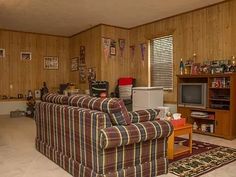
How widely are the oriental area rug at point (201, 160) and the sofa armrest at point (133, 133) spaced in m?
0.55

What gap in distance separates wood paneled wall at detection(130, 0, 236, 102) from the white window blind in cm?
19

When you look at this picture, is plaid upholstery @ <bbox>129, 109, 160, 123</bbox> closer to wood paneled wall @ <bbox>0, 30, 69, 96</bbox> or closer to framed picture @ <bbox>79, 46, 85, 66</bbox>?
framed picture @ <bbox>79, 46, 85, 66</bbox>

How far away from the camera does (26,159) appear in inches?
136

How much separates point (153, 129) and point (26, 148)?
2423 millimetres

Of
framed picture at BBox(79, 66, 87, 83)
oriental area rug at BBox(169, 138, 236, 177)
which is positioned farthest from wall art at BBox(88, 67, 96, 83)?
oriental area rug at BBox(169, 138, 236, 177)

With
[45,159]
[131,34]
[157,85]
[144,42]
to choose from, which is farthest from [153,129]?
[131,34]

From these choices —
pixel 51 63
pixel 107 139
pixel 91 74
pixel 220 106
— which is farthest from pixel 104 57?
pixel 107 139

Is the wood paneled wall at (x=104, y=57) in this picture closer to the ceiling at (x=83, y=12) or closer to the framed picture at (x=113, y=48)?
the framed picture at (x=113, y=48)

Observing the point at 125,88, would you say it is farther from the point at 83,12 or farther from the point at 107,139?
the point at 107,139

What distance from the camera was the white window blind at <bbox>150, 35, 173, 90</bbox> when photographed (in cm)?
648

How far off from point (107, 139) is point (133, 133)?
0.33m

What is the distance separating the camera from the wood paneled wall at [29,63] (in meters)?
7.86

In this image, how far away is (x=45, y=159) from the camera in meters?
3.44

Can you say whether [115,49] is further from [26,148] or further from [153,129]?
[153,129]
